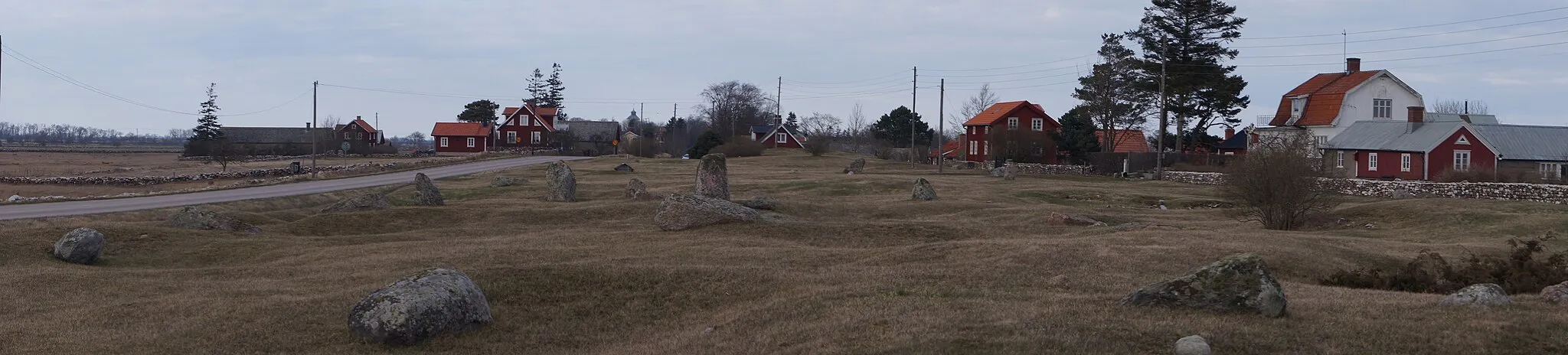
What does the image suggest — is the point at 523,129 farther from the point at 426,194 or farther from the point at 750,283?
the point at 750,283

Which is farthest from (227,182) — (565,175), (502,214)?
(502,214)

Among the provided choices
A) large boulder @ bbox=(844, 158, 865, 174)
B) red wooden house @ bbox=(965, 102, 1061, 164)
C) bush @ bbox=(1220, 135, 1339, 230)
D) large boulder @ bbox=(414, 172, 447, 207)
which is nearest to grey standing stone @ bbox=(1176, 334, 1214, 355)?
bush @ bbox=(1220, 135, 1339, 230)

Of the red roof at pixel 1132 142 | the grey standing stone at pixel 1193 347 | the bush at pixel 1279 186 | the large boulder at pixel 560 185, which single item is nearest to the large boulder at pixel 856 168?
the red roof at pixel 1132 142

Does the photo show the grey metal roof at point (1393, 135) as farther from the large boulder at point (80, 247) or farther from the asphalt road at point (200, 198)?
the large boulder at point (80, 247)

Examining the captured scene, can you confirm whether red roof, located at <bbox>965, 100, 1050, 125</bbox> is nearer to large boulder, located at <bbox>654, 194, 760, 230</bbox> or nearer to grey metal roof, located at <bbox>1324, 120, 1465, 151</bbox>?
grey metal roof, located at <bbox>1324, 120, 1465, 151</bbox>

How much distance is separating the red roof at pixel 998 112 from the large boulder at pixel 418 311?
70783 mm

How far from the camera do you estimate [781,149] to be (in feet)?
340

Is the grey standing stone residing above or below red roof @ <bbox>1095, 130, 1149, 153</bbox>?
below

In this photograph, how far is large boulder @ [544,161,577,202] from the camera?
37.0m

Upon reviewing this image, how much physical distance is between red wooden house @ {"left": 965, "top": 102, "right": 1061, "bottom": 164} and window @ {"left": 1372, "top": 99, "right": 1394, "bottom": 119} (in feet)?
65.2

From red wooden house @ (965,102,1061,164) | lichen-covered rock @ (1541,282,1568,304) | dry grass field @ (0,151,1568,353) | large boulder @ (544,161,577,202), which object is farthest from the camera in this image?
red wooden house @ (965,102,1061,164)

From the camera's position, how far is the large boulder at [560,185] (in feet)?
121

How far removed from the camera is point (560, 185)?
37.2m

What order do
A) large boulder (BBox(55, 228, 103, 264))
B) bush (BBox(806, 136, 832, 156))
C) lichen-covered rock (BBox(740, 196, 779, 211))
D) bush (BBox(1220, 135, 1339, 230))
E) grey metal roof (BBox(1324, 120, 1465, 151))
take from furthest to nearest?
bush (BBox(806, 136, 832, 156)) < grey metal roof (BBox(1324, 120, 1465, 151)) < lichen-covered rock (BBox(740, 196, 779, 211)) < bush (BBox(1220, 135, 1339, 230)) < large boulder (BBox(55, 228, 103, 264))
